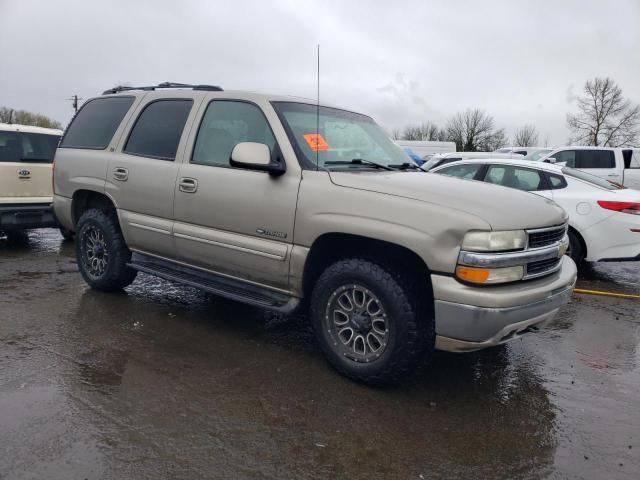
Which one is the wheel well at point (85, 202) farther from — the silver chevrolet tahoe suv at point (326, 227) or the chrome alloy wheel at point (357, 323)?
the chrome alloy wheel at point (357, 323)

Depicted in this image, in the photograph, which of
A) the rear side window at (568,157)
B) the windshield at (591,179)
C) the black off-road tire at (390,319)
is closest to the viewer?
the black off-road tire at (390,319)

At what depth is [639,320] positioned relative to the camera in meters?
5.33

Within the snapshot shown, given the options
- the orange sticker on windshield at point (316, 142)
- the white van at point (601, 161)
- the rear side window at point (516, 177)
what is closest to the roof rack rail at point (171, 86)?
the orange sticker on windshield at point (316, 142)

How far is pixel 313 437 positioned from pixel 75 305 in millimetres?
3216

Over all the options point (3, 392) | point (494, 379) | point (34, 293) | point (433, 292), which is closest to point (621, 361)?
point (494, 379)

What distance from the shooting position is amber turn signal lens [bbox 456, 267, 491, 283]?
3.12m

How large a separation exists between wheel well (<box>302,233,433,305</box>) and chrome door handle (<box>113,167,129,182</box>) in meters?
2.20

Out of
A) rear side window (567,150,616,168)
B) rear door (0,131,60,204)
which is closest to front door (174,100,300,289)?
rear door (0,131,60,204)

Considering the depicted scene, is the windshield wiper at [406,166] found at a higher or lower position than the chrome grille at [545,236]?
higher

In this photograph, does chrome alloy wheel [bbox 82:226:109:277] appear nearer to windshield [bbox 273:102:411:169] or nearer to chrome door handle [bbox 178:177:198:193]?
chrome door handle [bbox 178:177:198:193]

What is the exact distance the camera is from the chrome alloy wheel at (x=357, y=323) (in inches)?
137

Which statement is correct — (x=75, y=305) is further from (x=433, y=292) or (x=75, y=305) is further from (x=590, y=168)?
(x=590, y=168)

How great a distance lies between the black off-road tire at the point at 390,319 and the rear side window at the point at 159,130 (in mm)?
2005

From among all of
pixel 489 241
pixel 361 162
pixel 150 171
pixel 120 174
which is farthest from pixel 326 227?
pixel 120 174
